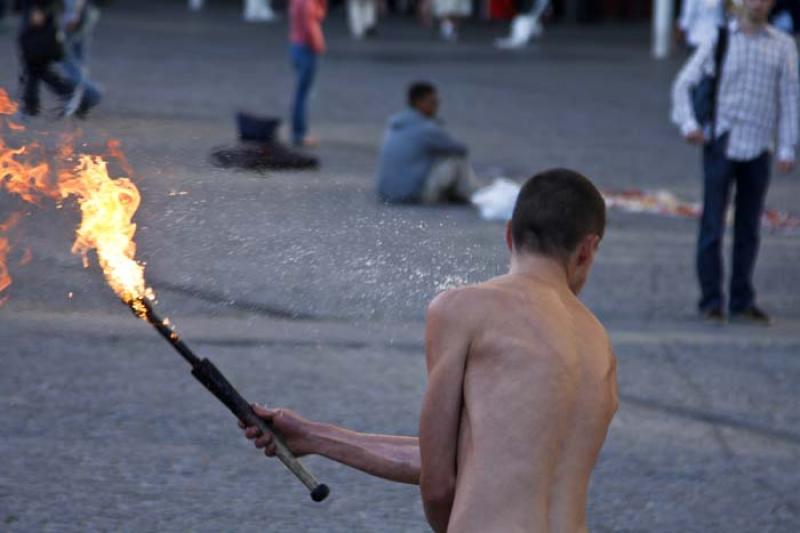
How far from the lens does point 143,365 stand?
23.7 ft

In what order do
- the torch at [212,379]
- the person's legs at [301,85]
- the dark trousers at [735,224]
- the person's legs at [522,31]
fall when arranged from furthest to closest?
the person's legs at [522,31], the person's legs at [301,85], the dark trousers at [735,224], the torch at [212,379]

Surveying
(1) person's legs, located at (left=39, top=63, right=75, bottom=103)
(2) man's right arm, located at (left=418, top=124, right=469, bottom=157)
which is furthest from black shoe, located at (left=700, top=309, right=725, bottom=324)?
(1) person's legs, located at (left=39, top=63, right=75, bottom=103)

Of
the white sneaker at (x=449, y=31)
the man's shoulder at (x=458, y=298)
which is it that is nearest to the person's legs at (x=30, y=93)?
the man's shoulder at (x=458, y=298)

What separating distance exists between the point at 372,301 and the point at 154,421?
1.70 metres

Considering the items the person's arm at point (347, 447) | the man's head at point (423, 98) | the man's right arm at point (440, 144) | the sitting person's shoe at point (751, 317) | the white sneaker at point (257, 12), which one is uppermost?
the person's arm at point (347, 447)

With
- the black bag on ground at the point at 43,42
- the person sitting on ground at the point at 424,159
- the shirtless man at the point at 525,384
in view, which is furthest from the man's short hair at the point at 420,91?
the shirtless man at the point at 525,384

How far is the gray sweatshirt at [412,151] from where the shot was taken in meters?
11.8

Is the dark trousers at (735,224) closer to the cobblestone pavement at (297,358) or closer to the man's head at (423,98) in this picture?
the cobblestone pavement at (297,358)

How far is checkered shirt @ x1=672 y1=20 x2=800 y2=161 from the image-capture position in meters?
8.42

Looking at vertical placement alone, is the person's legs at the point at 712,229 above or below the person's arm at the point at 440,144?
above

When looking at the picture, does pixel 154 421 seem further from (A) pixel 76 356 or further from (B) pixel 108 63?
(B) pixel 108 63

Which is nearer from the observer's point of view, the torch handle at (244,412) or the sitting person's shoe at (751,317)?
the torch handle at (244,412)

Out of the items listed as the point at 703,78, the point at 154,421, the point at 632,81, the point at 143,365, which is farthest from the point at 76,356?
the point at 632,81

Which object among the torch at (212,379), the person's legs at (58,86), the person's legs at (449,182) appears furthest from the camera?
the person's legs at (449,182)
